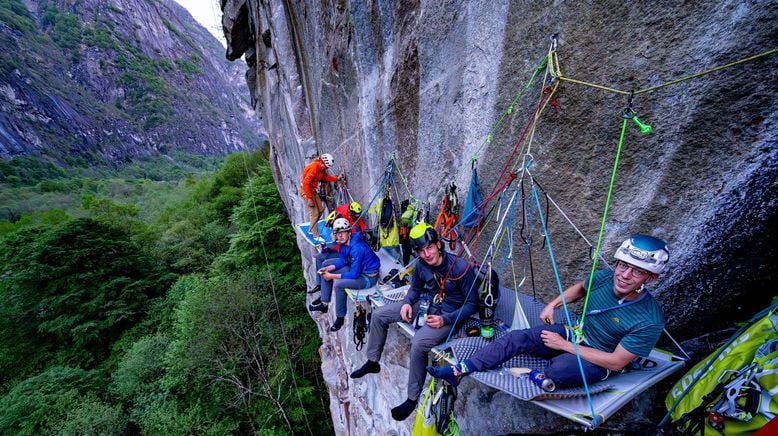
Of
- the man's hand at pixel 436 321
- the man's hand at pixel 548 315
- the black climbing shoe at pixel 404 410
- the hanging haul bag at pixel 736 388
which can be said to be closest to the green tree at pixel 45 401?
the black climbing shoe at pixel 404 410

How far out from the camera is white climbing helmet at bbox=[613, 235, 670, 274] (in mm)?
1797

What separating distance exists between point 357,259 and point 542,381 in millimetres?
2773

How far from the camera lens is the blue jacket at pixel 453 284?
2777 millimetres

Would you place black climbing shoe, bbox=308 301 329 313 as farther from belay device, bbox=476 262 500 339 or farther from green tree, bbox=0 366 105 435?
green tree, bbox=0 366 105 435

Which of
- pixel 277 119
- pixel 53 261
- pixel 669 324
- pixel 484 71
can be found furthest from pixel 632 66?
pixel 53 261

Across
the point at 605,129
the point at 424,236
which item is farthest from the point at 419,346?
the point at 605,129

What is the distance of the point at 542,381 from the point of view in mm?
1997

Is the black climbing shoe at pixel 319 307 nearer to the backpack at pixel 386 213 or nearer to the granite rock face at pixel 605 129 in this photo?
the granite rock face at pixel 605 129

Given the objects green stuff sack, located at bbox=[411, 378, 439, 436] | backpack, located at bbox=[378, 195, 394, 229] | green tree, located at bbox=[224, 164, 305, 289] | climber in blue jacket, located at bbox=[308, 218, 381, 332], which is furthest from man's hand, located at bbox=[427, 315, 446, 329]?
green tree, located at bbox=[224, 164, 305, 289]

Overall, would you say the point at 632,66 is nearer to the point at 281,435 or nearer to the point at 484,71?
the point at 484,71

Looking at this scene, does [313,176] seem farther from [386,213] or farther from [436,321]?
[436,321]

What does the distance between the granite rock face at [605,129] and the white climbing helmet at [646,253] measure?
0.47m

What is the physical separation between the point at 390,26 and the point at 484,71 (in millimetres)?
1772

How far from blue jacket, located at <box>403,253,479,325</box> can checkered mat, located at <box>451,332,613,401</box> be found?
239mm
